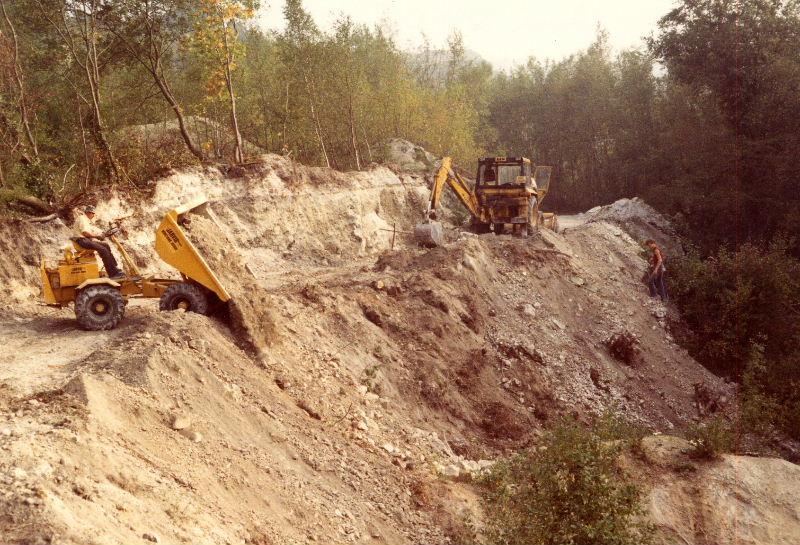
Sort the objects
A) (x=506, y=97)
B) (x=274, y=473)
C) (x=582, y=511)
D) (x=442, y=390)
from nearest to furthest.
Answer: (x=582, y=511), (x=274, y=473), (x=442, y=390), (x=506, y=97)

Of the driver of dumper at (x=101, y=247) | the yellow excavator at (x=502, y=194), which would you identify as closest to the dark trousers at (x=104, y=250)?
the driver of dumper at (x=101, y=247)

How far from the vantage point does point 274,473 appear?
22.4ft

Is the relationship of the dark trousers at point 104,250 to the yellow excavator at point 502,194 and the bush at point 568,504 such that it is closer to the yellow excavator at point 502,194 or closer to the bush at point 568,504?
the bush at point 568,504

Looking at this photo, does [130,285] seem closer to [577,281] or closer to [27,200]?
[27,200]

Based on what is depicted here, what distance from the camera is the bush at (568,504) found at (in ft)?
19.4

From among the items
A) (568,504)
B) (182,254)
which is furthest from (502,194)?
(568,504)

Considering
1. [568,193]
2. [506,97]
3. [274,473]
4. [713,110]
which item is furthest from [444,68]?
[274,473]

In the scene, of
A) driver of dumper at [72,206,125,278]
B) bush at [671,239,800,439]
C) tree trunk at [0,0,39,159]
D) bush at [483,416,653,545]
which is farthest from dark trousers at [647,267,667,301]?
tree trunk at [0,0,39,159]

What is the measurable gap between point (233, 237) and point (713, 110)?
60.6 feet

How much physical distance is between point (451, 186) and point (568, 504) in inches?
540

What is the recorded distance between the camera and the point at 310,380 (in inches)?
362

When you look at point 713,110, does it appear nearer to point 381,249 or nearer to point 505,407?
point 381,249

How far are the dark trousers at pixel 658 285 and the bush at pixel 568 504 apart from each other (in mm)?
11397

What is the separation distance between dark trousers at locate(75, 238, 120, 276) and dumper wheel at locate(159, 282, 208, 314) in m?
0.97
